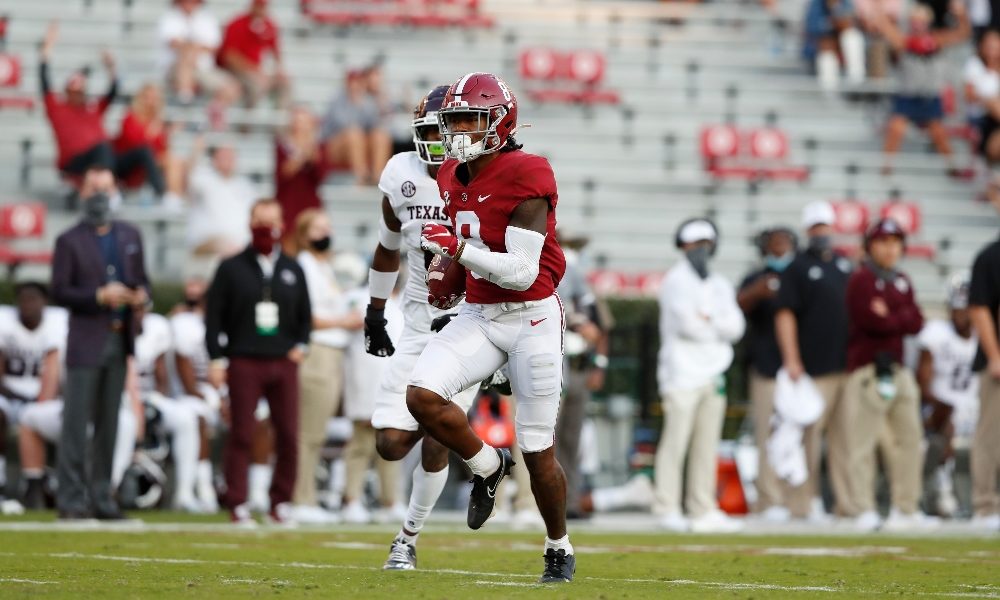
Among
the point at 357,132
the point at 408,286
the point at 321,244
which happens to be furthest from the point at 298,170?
the point at 408,286

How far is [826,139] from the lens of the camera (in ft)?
74.9

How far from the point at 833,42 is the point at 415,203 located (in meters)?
16.0

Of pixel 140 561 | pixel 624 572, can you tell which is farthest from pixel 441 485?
pixel 140 561

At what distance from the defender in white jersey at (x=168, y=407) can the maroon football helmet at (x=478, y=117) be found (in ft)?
23.5

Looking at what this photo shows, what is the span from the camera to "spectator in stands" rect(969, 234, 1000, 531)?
482 inches

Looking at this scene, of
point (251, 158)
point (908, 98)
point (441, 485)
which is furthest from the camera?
point (908, 98)

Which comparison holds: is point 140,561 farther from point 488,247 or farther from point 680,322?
point 680,322

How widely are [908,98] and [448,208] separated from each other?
53.7ft

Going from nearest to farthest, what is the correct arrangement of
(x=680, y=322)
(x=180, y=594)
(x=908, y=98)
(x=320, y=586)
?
(x=180, y=594), (x=320, y=586), (x=680, y=322), (x=908, y=98)

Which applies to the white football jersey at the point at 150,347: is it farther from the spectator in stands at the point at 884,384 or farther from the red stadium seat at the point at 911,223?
the red stadium seat at the point at 911,223

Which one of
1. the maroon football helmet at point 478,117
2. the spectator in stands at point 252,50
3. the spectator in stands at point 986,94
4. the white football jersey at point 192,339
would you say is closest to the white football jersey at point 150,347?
the white football jersey at point 192,339

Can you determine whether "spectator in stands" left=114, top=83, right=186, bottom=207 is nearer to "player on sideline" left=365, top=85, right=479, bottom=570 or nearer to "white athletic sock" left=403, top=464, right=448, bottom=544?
"player on sideline" left=365, top=85, right=479, bottom=570

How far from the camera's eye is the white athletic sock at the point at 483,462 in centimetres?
746

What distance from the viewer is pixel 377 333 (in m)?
8.56
